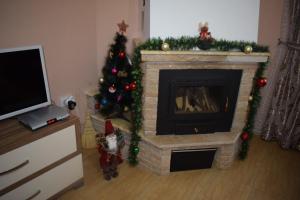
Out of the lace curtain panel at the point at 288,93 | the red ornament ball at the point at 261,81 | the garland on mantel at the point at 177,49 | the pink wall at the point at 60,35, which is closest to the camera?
the pink wall at the point at 60,35

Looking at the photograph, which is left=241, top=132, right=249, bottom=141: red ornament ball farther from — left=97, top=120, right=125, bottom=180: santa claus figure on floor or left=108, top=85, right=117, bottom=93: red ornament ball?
left=108, top=85, right=117, bottom=93: red ornament ball

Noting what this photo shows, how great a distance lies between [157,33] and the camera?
7.57 ft

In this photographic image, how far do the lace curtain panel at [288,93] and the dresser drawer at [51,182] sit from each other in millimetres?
2244

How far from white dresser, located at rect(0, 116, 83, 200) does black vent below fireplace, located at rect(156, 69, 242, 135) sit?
0.84 meters

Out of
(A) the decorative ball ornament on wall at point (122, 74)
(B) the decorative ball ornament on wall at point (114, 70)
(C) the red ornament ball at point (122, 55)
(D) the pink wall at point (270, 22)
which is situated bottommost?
(A) the decorative ball ornament on wall at point (122, 74)

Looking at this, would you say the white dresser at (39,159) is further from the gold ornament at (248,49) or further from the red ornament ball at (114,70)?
the gold ornament at (248,49)

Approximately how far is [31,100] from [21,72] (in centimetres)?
24

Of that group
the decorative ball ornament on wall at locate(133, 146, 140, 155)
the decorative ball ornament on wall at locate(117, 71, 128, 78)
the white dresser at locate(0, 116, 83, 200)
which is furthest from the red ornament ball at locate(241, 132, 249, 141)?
the white dresser at locate(0, 116, 83, 200)

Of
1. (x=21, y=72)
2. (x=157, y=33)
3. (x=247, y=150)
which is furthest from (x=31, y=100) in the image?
(x=247, y=150)

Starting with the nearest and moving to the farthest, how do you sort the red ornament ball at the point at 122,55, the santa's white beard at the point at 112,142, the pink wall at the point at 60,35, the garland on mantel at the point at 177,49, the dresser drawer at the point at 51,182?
the dresser drawer at the point at 51,182 → the pink wall at the point at 60,35 → the garland on mantel at the point at 177,49 → the santa's white beard at the point at 112,142 → the red ornament ball at the point at 122,55

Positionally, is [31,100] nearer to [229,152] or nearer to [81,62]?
[81,62]

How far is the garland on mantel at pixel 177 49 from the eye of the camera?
2.24m

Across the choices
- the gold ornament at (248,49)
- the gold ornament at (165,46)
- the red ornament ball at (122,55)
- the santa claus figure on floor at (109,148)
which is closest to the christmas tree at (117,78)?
the red ornament ball at (122,55)

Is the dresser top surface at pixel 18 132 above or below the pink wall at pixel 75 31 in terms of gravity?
below
